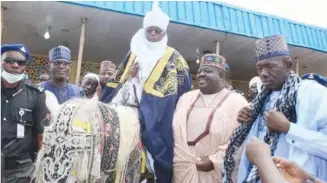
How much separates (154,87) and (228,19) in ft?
21.3

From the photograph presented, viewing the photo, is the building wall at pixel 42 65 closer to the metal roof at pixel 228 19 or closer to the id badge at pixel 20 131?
the metal roof at pixel 228 19

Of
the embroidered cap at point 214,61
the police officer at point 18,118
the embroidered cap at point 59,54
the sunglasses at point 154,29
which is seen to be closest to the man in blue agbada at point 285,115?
the embroidered cap at point 214,61

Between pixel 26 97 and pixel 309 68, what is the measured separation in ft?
34.4

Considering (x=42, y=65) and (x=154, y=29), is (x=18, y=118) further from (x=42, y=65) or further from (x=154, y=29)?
(x=42, y=65)

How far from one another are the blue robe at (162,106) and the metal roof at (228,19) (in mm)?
4627

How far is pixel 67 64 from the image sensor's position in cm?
472

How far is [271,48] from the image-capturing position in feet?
9.12

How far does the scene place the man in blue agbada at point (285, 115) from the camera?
96.0 inches

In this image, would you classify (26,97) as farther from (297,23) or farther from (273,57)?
(297,23)

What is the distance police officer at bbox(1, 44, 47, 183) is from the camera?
3547 mm

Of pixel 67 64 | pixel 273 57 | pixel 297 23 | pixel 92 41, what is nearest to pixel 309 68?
pixel 297 23

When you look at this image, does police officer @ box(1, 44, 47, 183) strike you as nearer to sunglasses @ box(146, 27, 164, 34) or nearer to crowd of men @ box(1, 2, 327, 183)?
crowd of men @ box(1, 2, 327, 183)

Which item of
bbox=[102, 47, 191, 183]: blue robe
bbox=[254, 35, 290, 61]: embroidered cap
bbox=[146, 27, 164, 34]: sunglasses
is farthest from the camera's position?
bbox=[146, 27, 164, 34]: sunglasses

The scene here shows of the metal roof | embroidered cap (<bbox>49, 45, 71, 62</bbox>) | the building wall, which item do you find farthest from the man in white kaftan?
the building wall
